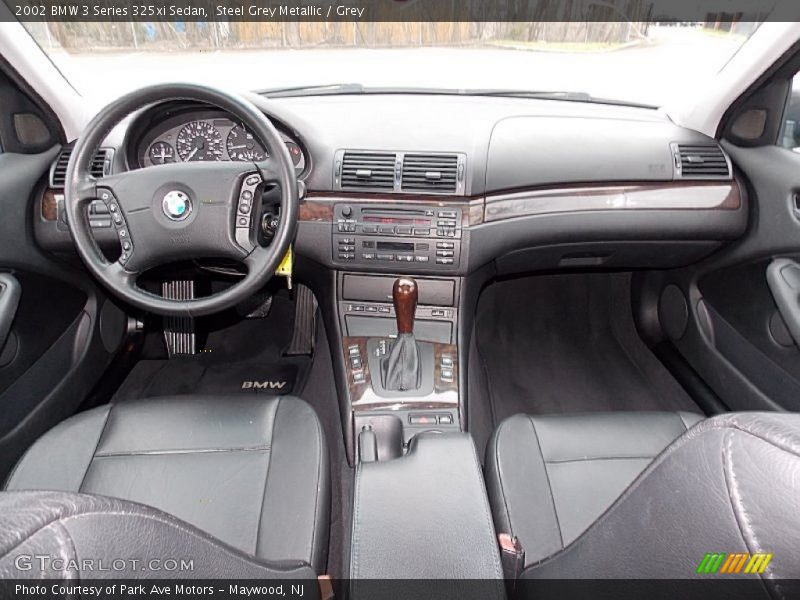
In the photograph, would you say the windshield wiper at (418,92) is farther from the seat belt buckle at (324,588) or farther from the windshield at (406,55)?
the seat belt buckle at (324,588)

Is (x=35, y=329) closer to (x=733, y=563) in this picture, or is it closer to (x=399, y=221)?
(x=399, y=221)

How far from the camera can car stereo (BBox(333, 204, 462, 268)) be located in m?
1.97

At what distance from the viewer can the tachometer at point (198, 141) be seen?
1944 millimetres

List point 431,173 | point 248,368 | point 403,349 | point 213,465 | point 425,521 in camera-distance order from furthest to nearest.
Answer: point 248,368, point 403,349, point 431,173, point 213,465, point 425,521

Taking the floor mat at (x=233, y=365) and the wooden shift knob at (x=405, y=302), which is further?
the floor mat at (x=233, y=365)

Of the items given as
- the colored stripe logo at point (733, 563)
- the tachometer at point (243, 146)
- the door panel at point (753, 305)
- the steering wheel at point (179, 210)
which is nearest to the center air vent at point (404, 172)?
the tachometer at point (243, 146)

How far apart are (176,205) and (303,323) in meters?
1.19

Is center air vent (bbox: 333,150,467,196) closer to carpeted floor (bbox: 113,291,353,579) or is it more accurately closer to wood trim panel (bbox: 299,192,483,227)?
wood trim panel (bbox: 299,192,483,227)

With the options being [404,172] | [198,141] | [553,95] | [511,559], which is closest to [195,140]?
[198,141]

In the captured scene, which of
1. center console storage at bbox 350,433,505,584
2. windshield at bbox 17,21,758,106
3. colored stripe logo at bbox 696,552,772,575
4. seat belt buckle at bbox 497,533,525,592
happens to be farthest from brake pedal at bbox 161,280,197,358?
colored stripe logo at bbox 696,552,772,575

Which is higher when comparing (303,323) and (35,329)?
(35,329)

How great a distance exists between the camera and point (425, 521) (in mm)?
1041

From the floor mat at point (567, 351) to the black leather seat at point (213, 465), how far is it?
3.54ft

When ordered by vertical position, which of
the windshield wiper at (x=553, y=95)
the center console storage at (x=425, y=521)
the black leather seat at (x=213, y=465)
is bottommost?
the black leather seat at (x=213, y=465)
